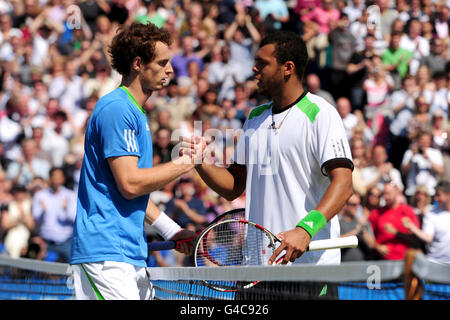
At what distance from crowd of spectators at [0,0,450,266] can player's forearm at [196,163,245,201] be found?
13.7ft

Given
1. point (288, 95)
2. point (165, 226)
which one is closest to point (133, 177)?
point (165, 226)

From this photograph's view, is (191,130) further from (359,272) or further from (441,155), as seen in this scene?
(359,272)

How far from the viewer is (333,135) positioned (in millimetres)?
4598

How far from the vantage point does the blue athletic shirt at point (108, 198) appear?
421cm

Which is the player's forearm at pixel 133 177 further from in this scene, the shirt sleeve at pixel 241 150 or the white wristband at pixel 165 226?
the shirt sleeve at pixel 241 150

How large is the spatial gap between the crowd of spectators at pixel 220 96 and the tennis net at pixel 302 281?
483cm

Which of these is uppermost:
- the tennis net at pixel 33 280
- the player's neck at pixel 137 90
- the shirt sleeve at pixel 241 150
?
the player's neck at pixel 137 90

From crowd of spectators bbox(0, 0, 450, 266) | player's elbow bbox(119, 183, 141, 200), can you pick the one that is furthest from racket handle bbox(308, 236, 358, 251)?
crowd of spectators bbox(0, 0, 450, 266)

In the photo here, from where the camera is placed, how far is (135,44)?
14.9 ft

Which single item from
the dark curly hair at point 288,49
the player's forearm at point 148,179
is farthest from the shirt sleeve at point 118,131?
the dark curly hair at point 288,49

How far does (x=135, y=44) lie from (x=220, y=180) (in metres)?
1.13

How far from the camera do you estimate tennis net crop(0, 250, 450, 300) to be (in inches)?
134
